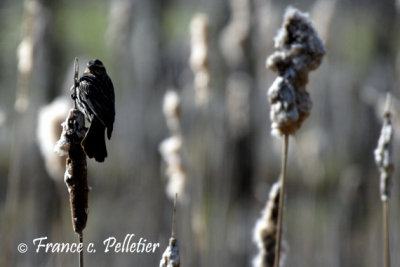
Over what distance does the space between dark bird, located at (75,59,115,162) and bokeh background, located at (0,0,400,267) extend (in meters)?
0.84

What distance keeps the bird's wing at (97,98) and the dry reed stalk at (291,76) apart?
0.34 meters

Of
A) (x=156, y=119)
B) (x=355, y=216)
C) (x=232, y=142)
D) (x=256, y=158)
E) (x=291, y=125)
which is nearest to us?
(x=291, y=125)

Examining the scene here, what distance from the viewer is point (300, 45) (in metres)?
0.94

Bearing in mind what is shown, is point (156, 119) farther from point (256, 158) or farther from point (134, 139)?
point (256, 158)

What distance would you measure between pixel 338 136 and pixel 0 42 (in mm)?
2968

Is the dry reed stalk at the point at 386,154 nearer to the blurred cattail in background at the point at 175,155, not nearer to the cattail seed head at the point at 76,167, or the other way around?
the cattail seed head at the point at 76,167

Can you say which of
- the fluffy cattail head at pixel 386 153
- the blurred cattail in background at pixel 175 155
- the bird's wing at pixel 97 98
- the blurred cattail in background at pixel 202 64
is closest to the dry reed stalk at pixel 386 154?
the fluffy cattail head at pixel 386 153

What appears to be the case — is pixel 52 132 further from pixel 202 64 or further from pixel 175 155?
pixel 202 64

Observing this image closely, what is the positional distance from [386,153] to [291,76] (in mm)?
259

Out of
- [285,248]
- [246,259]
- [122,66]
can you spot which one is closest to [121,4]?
[122,66]

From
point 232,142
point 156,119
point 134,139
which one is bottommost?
point 232,142

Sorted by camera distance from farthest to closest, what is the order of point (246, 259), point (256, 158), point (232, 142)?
point (256, 158), point (232, 142), point (246, 259)

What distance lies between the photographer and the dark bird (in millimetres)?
727

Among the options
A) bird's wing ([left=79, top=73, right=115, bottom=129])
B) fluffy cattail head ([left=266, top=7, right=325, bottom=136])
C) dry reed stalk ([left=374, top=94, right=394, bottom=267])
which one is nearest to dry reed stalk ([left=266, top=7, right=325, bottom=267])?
fluffy cattail head ([left=266, top=7, right=325, bottom=136])
